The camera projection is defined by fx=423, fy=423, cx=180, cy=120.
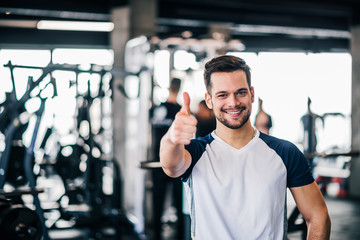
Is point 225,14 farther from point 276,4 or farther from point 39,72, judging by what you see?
point 39,72

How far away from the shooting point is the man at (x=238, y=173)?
52.7 inches

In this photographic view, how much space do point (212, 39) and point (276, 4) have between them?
2450mm

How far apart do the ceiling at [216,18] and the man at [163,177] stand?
2.95 m

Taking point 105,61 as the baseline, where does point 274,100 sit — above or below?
below

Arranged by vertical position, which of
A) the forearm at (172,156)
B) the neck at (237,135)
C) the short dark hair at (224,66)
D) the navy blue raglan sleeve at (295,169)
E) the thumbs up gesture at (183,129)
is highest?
the short dark hair at (224,66)

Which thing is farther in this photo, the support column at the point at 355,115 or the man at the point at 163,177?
the support column at the point at 355,115

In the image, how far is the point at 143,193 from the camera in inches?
193

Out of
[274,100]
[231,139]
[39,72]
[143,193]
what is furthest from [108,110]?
[231,139]

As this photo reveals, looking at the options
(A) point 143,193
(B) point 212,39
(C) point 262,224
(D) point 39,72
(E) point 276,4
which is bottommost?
(A) point 143,193

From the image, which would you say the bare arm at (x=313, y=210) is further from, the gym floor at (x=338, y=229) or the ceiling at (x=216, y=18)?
the ceiling at (x=216, y=18)

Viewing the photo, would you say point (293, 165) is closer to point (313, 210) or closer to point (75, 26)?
point (313, 210)

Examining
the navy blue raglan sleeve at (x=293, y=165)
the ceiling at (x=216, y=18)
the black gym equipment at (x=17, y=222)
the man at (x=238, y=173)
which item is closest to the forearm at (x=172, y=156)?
the man at (x=238, y=173)

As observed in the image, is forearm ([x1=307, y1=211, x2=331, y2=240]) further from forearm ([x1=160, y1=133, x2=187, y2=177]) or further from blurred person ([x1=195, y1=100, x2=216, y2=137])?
blurred person ([x1=195, y1=100, x2=216, y2=137])

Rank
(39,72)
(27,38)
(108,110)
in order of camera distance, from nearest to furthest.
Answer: (39,72) → (108,110) → (27,38)
